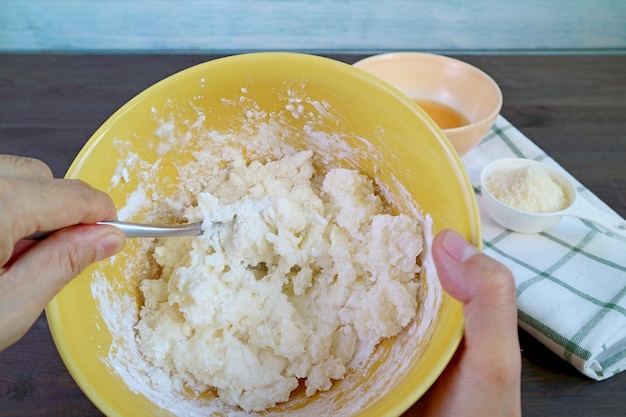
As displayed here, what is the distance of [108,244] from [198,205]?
0.30 m

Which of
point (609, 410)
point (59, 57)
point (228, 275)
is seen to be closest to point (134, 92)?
point (59, 57)

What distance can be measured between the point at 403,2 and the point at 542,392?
1.38 m

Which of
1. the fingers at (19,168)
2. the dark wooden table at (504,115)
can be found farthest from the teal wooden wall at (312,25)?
the fingers at (19,168)

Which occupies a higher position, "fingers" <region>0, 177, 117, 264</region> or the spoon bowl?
"fingers" <region>0, 177, 117, 264</region>

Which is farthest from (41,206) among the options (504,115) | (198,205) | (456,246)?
(504,115)

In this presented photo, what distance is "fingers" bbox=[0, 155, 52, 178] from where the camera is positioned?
779 mm

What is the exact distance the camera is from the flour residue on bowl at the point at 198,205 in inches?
35.8

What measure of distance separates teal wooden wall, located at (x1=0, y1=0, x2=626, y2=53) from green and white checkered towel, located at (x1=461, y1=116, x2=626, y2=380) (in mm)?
768

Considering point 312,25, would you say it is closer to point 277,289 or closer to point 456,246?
point 277,289

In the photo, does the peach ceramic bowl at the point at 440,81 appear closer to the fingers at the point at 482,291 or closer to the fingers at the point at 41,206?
the fingers at the point at 482,291

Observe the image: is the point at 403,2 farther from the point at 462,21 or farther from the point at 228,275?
the point at 228,275

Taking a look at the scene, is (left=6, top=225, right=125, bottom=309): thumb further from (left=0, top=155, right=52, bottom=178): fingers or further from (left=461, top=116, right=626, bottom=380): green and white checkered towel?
(left=461, top=116, right=626, bottom=380): green and white checkered towel

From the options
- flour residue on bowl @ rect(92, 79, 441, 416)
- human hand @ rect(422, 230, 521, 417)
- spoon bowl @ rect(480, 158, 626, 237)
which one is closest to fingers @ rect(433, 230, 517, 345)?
human hand @ rect(422, 230, 521, 417)

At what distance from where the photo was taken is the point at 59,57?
178cm
